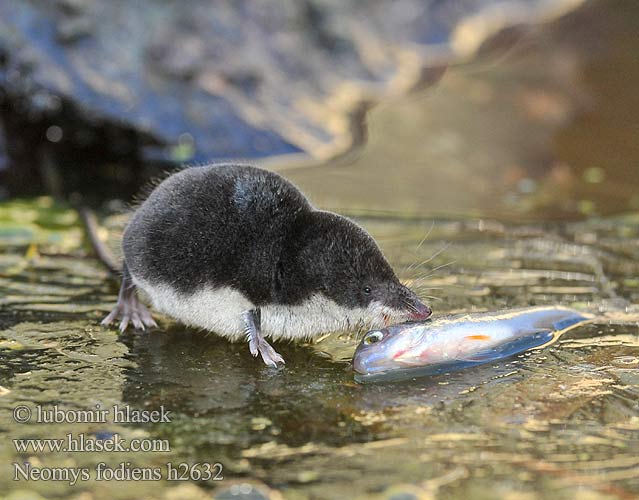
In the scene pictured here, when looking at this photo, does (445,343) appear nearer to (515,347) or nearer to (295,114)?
(515,347)

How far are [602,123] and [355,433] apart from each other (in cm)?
691

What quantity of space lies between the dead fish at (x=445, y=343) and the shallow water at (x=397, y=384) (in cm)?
8

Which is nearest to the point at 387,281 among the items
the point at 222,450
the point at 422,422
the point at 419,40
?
the point at 422,422

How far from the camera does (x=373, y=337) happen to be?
3.93 meters

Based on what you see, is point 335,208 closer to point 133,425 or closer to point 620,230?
point 620,230

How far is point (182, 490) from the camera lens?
2.91m

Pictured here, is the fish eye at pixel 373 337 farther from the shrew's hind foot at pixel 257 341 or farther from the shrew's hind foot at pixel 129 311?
the shrew's hind foot at pixel 129 311

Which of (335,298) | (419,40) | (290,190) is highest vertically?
(419,40)

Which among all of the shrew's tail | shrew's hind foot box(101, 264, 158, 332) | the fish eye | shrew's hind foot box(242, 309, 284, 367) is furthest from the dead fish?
the shrew's tail

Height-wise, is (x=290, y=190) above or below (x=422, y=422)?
above

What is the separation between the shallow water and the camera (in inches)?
119

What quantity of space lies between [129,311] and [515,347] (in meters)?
1.86

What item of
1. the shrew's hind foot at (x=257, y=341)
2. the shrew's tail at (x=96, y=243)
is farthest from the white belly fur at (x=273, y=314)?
the shrew's tail at (x=96, y=243)

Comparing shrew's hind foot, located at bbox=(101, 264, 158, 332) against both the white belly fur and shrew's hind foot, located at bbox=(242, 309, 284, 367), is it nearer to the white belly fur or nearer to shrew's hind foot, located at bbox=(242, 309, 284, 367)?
the white belly fur
